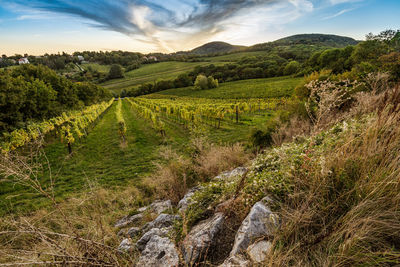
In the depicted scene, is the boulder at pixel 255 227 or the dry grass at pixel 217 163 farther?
the dry grass at pixel 217 163

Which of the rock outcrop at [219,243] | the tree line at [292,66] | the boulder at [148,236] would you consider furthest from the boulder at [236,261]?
the tree line at [292,66]

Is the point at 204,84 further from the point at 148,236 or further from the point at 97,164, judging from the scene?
the point at 148,236

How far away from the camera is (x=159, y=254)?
9.33ft

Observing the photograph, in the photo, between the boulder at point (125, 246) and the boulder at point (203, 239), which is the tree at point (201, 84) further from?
the boulder at point (203, 239)

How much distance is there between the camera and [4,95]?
14422 mm

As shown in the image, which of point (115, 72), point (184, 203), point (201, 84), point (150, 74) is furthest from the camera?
point (150, 74)

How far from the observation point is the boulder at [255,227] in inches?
86.7

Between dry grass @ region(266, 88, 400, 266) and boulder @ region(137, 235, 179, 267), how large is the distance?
1729mm

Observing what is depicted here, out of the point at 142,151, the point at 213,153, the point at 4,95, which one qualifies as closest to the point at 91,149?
the point at 142,151

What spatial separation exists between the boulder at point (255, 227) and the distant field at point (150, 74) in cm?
9743

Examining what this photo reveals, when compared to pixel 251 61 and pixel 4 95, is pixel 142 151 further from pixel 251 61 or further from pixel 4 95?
pixel 251 61

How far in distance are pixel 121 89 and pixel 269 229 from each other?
104856mm

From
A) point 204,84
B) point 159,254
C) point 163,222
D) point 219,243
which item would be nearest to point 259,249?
point 219,243

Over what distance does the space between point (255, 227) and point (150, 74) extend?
11957cm
